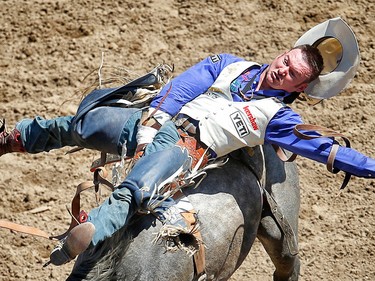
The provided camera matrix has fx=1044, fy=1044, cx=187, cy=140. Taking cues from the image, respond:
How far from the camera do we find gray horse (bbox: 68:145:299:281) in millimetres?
4020

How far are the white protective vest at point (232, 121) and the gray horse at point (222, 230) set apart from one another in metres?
0.15

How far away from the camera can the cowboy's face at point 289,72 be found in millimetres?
4391

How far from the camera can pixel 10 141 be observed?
4617 millimetres

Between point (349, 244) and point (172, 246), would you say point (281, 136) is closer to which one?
point (172, 246)

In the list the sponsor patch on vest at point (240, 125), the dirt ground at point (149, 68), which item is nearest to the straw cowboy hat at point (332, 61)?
the sponsor patch on vest at point (240, 125)

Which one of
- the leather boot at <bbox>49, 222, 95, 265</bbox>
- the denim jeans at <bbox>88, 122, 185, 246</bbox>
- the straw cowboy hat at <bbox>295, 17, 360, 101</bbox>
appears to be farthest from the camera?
the straw cowboy hat at <bbox>295, 17, 360, 101</bbox>

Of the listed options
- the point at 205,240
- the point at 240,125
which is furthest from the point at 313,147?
the point at 205,240

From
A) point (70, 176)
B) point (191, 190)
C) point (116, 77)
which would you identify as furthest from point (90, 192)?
point (191, 190)

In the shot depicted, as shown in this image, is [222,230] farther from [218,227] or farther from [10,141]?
[10,141]

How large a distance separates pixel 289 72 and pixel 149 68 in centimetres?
231

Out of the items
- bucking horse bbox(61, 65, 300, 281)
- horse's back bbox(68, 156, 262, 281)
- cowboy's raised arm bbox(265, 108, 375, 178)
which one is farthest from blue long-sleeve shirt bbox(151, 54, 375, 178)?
horse's back bbox(68, 156, 262, 281)

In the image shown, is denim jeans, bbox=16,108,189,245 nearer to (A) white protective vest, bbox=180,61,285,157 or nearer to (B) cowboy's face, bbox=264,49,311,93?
(A) white protective vest, bbox=180,61,285,157

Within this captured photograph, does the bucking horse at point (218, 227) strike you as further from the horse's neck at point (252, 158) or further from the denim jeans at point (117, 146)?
the denim jeans at point (117, 146)

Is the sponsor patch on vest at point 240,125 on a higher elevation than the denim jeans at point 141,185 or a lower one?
higher
